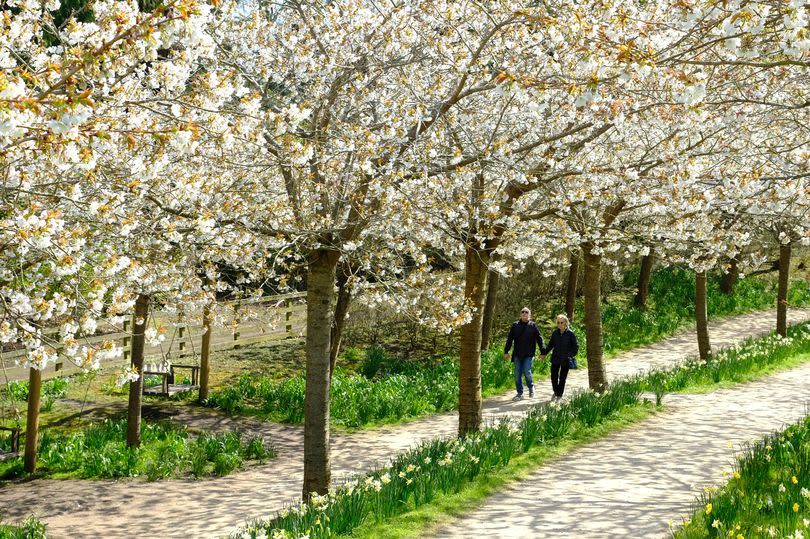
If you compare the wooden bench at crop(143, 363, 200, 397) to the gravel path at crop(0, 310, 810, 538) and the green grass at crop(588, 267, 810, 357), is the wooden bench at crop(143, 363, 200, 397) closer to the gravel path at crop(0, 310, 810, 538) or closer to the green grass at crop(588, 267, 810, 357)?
the gravel path at crop(0, 310, 810, 538)

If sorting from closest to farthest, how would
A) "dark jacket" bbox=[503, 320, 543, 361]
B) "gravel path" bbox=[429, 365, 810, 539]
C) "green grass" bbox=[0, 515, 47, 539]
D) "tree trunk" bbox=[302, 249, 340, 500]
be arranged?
"gravel path" bbox=[429, 365, 810, 539] < "green grass" bbox=[0, 515, 47, 539] < "tree trunk" bbox=[302, 249, 340, 500] < "dark jacket" bbox=[503, 320, 543, 361]

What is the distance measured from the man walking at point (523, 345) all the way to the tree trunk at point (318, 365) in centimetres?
556

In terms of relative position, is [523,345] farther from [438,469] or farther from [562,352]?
[438,469]

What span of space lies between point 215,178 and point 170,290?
2.53 m

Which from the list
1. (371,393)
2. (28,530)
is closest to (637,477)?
(28,530)

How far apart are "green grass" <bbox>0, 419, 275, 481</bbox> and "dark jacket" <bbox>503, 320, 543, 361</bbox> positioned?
14.1ft

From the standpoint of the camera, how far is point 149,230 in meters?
6.67

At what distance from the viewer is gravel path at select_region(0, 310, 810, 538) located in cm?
813

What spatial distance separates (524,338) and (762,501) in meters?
7.12

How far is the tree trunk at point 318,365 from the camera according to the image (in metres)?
7.64

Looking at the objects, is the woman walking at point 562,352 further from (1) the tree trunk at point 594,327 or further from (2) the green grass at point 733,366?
(2) the green grass at point 733,366

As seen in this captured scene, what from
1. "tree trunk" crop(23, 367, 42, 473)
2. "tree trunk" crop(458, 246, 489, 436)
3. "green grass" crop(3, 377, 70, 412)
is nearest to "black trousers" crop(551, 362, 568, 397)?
"tree trunk" crop(458, 246, 489, 436)

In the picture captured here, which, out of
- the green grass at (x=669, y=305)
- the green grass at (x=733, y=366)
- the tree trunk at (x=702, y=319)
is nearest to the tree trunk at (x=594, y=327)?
the green grass at (x=733, y=366)

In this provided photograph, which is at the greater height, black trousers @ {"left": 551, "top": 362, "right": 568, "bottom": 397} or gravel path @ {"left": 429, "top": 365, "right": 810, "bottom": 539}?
black trousers @ {"left": 551, "top": 362, "right": 568, "bottom": 397}
